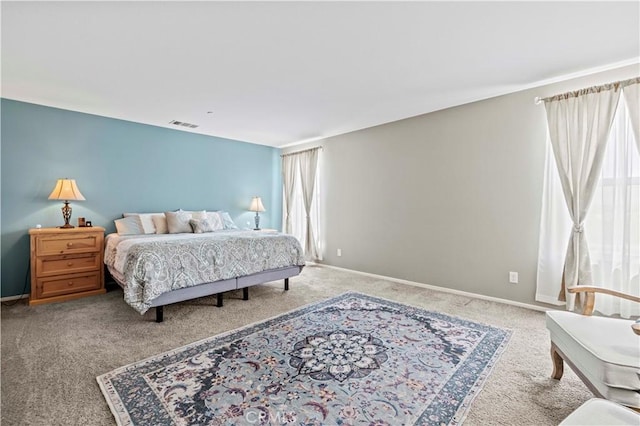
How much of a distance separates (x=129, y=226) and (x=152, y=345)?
241 centimetres

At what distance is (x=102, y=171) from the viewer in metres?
4.29

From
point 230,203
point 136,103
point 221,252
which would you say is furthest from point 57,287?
point 230,203

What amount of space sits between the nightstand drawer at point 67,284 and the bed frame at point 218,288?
1.98ft

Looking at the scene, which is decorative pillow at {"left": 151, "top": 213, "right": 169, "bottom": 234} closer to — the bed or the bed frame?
the bed

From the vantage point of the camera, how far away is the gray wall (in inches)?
131

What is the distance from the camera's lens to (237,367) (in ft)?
6.83

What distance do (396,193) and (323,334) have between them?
261 centimetres

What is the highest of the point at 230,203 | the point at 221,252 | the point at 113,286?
the point at 230,203

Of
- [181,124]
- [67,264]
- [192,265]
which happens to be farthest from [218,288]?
[181,124]

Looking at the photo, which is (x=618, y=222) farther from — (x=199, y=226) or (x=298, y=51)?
(x=199, y=226)

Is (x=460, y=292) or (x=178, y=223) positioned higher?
(x=178, y=223)

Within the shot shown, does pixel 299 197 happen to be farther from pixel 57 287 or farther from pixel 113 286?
pixel 57 287

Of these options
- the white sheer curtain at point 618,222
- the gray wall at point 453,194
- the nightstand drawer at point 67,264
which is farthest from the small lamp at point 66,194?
the white sheer curtain at point 618,222

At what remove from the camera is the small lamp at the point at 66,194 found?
3705mm
